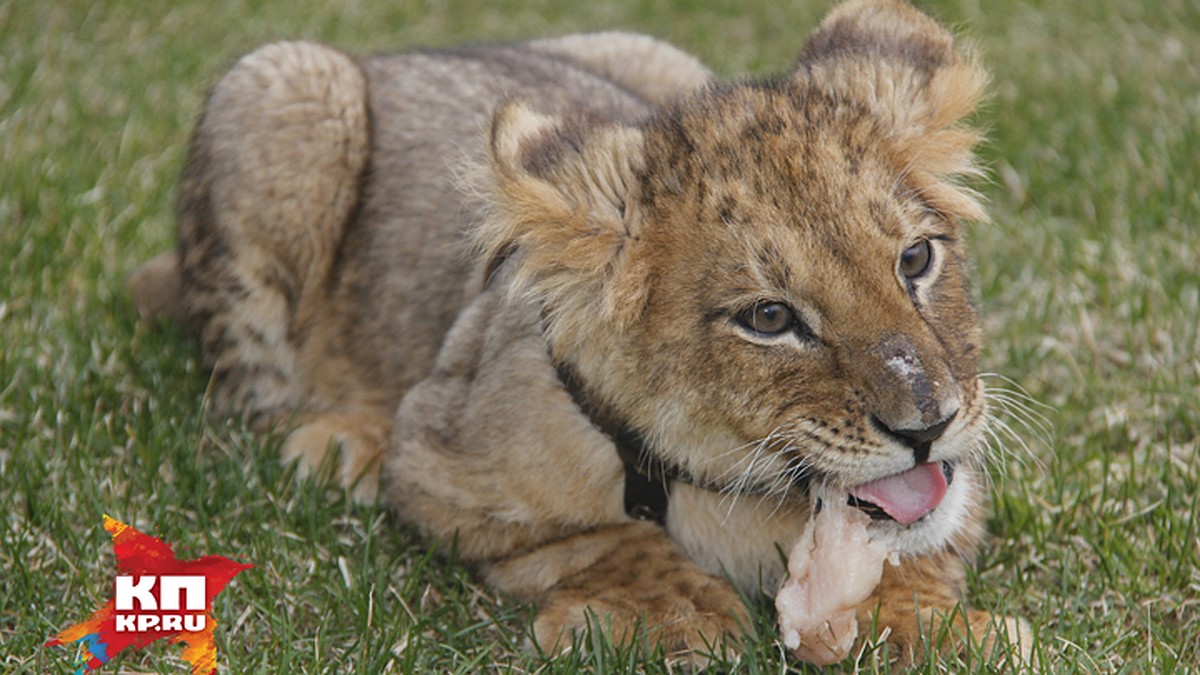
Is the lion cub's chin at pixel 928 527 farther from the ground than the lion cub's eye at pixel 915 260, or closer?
closer

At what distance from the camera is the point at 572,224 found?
3514mm

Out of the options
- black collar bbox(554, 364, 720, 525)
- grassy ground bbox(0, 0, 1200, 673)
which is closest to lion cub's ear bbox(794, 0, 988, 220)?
black collar bbox(554, 364, 720, 525)

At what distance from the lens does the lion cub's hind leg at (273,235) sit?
16.3ft

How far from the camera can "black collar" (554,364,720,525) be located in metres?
3.67

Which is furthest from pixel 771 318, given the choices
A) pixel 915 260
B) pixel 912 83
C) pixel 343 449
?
pixel 343 449

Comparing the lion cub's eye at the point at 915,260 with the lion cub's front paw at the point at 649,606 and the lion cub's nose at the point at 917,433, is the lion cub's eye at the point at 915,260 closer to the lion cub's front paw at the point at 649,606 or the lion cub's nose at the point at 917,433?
the lion cub's nose at the point at 917,433

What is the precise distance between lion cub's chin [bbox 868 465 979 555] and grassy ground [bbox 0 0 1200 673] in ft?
1.12

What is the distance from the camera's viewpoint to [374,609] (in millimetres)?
3801

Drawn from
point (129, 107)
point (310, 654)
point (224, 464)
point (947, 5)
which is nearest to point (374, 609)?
point (310, 654)

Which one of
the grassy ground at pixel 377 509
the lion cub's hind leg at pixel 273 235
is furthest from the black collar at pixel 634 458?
the lion cub's hind leg at pixel 273 235

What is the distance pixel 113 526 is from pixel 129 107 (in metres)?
3.96

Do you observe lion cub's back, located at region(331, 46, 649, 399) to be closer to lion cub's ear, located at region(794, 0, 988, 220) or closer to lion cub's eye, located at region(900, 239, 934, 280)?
lion cub's ear, located at region(794, 0, 988, 220)

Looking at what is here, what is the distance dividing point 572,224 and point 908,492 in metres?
0.98

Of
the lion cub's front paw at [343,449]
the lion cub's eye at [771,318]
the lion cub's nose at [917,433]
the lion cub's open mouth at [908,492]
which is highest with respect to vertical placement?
the lion cub's eye at [771,318]
